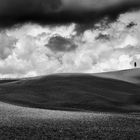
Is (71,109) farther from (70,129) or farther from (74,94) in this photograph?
(70,129)

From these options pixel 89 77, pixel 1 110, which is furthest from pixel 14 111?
pixel 89 77

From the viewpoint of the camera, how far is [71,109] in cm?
3162

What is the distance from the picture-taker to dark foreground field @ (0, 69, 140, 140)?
16.4 metres

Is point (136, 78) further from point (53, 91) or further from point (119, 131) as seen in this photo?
point (119, 131)

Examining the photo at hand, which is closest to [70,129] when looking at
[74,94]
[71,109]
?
[71,109]

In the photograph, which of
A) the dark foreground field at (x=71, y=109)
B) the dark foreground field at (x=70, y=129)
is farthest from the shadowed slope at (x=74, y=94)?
the dark foreground field at (x=70, y=129)

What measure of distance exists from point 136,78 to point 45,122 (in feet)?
143

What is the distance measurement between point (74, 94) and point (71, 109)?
291 inches

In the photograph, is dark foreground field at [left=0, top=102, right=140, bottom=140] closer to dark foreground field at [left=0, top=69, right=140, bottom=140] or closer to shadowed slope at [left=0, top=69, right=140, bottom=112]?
dark foreground field at [left=0, top=69, right=140, bottom=140]

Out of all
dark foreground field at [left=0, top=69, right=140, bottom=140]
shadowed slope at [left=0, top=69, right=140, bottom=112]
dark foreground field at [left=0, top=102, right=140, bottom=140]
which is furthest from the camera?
shadowed slope at [left=0, top=69, right=140, bottom=112]

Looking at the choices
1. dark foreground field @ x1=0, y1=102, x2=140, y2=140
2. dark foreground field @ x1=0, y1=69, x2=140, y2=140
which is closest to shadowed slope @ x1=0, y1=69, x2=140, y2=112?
dark foreground field @ x1=0, y1=69, x2=140, y2=140

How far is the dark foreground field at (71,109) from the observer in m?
16.4

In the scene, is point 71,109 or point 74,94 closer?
point 71,109

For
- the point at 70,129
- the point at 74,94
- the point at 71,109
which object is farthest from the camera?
the point at 74,94
